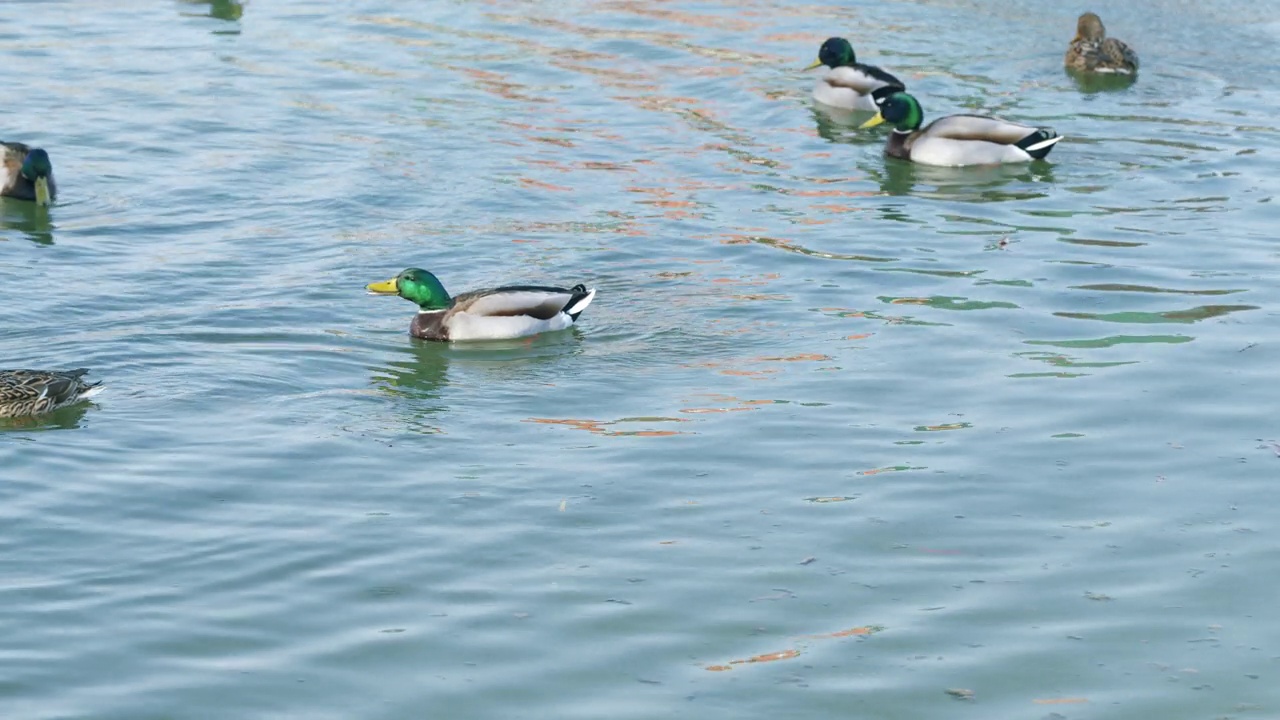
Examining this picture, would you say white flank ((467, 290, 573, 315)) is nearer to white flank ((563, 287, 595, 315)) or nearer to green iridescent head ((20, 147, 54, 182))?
white flank ((563, 287, 595, 315))

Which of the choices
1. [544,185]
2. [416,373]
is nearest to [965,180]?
[544,185]

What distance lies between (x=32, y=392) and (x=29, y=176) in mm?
6455

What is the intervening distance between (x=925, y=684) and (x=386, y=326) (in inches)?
275

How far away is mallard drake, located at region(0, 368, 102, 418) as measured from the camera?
11125mm

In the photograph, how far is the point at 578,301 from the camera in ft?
43.8

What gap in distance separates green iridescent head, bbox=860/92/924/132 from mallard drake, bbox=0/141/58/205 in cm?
791

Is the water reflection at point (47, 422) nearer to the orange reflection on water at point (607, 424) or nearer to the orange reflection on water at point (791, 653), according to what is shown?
the orange reflection on water at point (607, 424)

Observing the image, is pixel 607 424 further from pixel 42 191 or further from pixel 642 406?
pixel 42 191

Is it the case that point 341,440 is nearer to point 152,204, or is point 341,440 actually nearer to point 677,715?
point 677,715

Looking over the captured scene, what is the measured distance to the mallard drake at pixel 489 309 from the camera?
13.2 meters

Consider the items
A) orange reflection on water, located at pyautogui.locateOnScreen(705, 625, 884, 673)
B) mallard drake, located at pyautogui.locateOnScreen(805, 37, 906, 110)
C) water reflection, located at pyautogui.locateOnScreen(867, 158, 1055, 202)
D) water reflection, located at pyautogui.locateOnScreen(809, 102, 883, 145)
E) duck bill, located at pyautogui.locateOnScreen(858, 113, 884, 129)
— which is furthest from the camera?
mallard drake, located at pyautogui.locateOnScreen(805, 37, 906, 110)

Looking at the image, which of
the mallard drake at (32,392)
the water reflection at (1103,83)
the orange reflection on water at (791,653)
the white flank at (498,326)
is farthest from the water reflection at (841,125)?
the orange reflection on water at (791,653)

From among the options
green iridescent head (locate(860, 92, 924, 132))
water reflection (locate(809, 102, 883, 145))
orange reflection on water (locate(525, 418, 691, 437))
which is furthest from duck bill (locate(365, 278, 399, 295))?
water reflection (locate(809, 102, 883, 145))

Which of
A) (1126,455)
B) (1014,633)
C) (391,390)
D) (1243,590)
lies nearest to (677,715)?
(1014,633)
